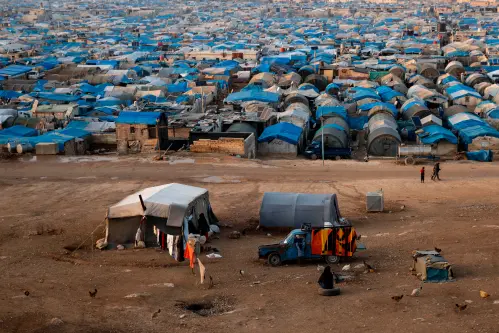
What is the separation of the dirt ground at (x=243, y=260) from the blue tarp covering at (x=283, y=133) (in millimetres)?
2976

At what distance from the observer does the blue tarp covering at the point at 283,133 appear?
77.6ft

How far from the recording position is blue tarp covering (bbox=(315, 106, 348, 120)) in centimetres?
2835

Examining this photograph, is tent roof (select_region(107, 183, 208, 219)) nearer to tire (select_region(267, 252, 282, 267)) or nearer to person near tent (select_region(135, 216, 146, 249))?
person near tent (select_region(135, 216, 146, 249))

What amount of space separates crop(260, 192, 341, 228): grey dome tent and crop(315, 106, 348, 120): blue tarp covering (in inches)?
546

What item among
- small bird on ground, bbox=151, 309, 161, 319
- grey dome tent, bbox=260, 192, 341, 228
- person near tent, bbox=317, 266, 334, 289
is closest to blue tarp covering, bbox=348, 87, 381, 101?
grey dome tent, bbox=260, 192, 341, 228

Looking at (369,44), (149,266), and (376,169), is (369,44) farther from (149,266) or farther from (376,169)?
(149,266)

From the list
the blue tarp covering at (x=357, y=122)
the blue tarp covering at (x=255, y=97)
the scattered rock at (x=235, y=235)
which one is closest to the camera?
the scattered rock at (x=235, y=235)

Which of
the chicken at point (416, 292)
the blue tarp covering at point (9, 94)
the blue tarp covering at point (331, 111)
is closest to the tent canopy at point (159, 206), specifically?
the chicken at point (416, 292)

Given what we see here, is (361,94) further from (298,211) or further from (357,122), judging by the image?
(298,211)

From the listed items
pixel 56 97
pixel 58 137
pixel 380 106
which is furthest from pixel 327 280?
pixel 56 97

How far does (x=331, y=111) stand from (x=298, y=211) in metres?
14.7

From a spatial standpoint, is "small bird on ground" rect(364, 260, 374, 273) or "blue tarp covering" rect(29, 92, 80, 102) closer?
"small bird on ground" rect(364, 260, 374, 273)

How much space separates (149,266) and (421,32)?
61.9 meters

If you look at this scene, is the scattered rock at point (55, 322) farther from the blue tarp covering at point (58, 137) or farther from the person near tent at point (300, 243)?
the blue tarp covering at point (58, 137)
